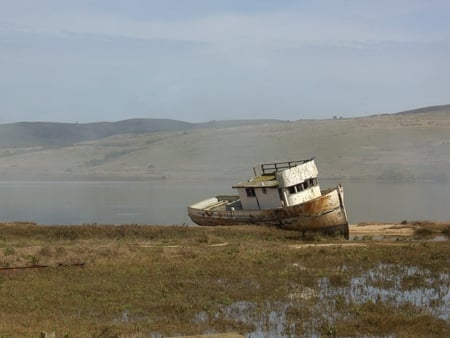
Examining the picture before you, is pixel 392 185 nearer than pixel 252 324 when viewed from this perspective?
No

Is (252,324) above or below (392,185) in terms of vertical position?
above

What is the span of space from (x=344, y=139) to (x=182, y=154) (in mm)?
43983

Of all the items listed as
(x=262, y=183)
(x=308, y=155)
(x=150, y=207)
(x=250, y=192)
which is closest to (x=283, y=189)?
(x=262, y=183)

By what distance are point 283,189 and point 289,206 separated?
1344mm

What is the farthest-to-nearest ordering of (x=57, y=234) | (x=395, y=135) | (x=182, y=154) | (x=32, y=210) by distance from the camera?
(x=182, y=154) < (x=395, y=135) < (x=32, y=210) < (x=57, y=234)

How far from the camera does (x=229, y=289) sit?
68.6 ft

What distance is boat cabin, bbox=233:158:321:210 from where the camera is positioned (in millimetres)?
39500

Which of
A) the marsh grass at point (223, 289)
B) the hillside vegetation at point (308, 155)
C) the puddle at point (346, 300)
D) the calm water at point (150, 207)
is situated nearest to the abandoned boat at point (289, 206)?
the marsh grass at point (223, 289)

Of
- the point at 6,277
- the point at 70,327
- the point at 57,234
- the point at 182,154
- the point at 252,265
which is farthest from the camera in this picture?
the point at 182,154

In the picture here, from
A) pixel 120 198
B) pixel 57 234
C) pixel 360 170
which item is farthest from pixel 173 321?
pixel 360 170

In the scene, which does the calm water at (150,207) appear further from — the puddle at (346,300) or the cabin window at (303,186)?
the puddle at (346,300)

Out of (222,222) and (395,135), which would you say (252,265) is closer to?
(222,222)

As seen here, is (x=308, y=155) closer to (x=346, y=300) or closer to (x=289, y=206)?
(x=289, y=206)

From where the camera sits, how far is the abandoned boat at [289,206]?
38219 millimetres
